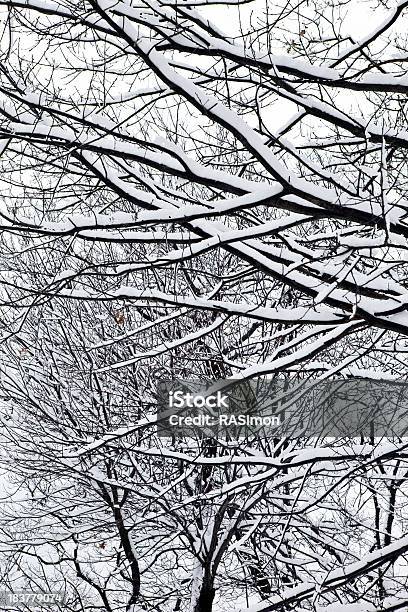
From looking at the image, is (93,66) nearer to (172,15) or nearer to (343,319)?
(172,15)

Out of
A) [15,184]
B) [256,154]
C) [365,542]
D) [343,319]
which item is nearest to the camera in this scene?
[256,154]

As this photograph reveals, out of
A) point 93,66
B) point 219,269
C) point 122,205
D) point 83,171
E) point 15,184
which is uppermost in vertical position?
point 122,205

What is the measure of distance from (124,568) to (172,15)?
20.6ft

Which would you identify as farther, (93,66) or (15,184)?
(93,66)

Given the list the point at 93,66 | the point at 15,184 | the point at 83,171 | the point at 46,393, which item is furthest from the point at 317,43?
the point at 46,393

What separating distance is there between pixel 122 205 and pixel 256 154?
537 cm

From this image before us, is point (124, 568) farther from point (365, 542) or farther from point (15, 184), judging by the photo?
point (15, 184)

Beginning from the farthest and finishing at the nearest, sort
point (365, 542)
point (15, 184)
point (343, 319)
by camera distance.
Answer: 1. point (365, 542)
2. point (15, 184)
3. point (343, 319)

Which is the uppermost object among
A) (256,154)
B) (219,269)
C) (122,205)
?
(122,205)

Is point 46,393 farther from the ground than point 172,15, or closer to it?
farther from the ground

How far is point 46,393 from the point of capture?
298 inches

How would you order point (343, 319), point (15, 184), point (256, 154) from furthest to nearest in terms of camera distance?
point (15, 184) < point (343, 319) < point (256, 154)

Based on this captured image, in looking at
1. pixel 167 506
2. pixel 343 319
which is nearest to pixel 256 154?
pixel 343 319

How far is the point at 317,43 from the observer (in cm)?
368
